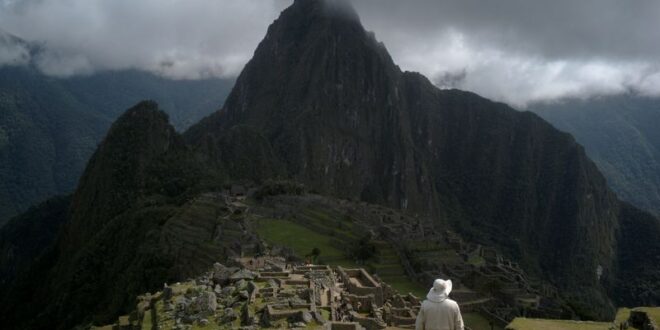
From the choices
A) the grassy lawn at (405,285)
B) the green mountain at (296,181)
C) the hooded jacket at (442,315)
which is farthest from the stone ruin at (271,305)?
the green mountain at (296,181)

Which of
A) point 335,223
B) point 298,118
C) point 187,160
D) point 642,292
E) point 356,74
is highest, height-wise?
point 356,74

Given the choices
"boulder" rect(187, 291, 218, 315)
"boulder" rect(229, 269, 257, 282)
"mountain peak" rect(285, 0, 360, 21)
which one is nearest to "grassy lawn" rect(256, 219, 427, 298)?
"boulder" rect(229, 269, 257, 282)

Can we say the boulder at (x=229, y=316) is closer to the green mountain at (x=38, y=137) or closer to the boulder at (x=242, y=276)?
the boulder at (x=242, y=276)

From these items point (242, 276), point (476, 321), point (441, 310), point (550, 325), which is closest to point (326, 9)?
point (476, 321)

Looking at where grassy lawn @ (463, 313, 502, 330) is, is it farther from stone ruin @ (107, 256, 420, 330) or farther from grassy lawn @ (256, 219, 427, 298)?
stone ruin @ (107, 256, 420, 330)

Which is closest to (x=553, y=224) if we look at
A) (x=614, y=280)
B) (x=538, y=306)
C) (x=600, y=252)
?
(x=600, y=252)

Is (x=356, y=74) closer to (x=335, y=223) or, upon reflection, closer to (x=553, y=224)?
(x=553, y=224)

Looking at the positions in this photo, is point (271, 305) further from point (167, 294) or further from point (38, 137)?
point (38, 137)
